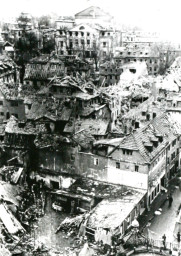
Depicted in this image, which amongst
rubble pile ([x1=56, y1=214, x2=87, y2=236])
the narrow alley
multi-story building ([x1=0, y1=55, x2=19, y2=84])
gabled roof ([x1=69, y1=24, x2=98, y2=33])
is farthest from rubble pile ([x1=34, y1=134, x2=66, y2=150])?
gabled roof ([x1=69, y1=24, x2=98, y2=33])

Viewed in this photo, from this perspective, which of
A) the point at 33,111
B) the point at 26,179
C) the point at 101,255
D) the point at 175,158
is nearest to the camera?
the point at 101,255

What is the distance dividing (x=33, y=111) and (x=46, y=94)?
3598 millimetres

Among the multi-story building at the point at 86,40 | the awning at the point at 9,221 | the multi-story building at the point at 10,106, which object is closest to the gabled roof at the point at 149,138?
the awning at the point at 9,221

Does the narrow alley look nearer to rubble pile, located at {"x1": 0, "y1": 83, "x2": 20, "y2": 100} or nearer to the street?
the street

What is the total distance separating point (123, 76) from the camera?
49.2 meters

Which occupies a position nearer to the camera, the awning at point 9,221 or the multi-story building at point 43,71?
the awning at point 9,221

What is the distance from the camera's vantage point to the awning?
75.3 ft

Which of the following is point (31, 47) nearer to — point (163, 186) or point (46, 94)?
point (46, 94)

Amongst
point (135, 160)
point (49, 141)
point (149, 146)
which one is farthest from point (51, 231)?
point (149, 146)

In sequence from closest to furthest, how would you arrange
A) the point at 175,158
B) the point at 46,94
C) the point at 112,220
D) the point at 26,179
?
the point at 112,220 < the point at 26,179 < the point at 175,158 < the point at 46,94

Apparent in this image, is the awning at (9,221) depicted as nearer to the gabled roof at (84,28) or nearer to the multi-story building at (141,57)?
the multi-story building at (141,57)

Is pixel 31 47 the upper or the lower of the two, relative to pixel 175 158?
upper

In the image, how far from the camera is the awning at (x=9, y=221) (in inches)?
904

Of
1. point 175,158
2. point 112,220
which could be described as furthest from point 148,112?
point 112,220
